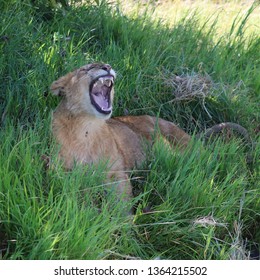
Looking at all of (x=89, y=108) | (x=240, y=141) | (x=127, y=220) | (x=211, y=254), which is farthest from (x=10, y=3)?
(x=211, y=254)

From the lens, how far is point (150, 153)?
4.58m

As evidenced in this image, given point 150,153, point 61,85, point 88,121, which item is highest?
point 61,85

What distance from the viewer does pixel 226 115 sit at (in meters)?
5.57

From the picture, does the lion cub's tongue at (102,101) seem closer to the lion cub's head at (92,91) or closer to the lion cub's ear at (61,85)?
the lion cub's head at (92,91)

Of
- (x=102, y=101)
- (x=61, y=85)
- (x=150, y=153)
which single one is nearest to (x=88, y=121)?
(x=102, y=101)

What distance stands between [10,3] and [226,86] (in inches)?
78.0

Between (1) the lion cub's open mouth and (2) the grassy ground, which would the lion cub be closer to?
(1) the lion cub's open mouth

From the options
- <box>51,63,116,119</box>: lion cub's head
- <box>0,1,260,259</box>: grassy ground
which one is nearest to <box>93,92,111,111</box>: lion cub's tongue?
<box>51,63,116,119</box>: lion cub's head

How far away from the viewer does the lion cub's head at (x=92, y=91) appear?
436 cm

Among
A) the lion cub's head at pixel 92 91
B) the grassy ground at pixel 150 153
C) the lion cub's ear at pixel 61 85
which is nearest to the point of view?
the grassy ground at pixel 150 153

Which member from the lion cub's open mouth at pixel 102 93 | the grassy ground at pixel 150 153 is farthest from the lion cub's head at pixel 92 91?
the grassy ground at pixel 150 153

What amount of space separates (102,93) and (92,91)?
0.27ft

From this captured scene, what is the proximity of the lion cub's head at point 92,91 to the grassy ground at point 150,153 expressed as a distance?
0.88 feet

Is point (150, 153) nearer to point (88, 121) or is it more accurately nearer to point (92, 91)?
point (88, 121)
